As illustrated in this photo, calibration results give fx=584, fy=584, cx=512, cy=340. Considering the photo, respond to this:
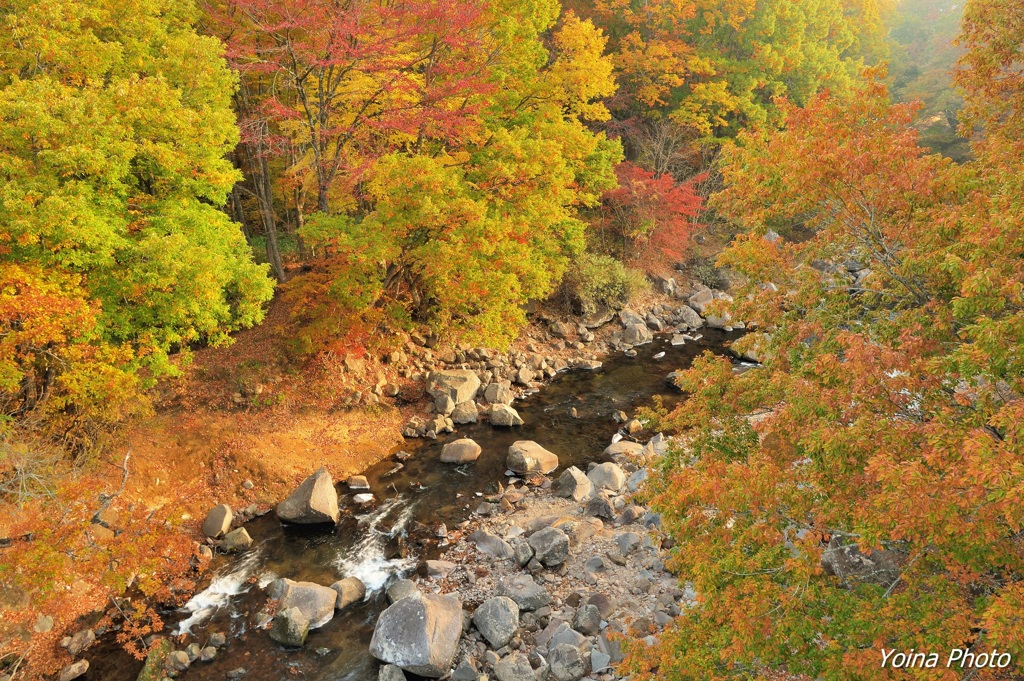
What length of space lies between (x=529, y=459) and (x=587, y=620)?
6.34 meters

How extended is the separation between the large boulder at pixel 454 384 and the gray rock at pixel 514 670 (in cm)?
1094

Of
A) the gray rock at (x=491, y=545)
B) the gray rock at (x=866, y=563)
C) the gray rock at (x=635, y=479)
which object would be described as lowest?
the gray rock at (x=491, y=545)

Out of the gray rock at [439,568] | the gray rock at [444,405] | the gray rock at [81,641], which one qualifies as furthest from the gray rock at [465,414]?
the gray rock at [81,641]

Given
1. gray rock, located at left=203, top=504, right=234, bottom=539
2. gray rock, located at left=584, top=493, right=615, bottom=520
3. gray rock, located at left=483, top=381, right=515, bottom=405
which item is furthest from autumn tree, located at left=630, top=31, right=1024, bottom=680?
gray rock, located at left=483, top=381, right=515, bottom=405

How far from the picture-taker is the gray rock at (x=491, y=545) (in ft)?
43.0

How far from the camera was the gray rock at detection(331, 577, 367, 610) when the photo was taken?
11.8 m

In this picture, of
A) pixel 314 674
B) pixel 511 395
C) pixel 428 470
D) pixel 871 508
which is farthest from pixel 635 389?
pixel 871 508

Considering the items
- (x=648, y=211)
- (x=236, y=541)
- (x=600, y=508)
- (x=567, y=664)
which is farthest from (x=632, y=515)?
(x=648, y=211)

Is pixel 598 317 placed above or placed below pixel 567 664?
below

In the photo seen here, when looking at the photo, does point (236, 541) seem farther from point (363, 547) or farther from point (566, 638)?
point (566, 638)

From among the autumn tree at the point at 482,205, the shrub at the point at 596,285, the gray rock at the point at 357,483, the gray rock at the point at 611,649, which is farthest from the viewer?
the shrub at the point at 596,285

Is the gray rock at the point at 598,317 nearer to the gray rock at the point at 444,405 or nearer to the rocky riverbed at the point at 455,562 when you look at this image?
the rocky riverbed at the point at 455,562

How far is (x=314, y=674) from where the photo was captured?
33.3 ft

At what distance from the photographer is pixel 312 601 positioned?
11.4 meters
